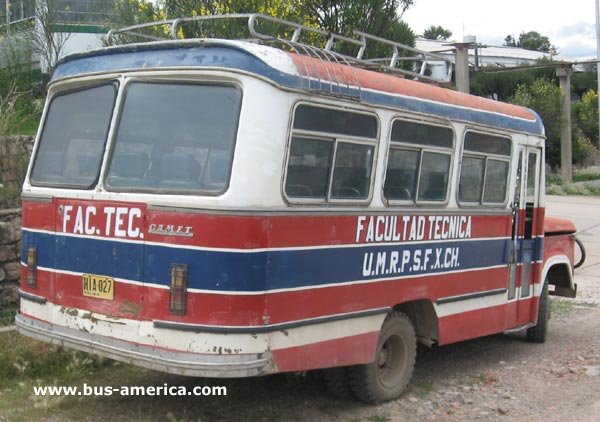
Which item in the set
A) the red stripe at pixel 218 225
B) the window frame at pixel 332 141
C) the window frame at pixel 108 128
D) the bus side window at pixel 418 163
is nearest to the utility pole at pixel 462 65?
the bus side window at pixel 418 163

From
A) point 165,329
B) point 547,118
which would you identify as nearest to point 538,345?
point 165,329

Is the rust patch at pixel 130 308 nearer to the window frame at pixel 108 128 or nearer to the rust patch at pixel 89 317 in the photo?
the rust patch at pixel 89 317

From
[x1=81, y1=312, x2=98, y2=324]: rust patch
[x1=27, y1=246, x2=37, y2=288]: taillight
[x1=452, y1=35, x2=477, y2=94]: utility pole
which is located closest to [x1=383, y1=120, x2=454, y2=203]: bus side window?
[x1=81, y1=312, x2=98, y2=324]: rust patch

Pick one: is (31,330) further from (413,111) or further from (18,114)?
(18,114)

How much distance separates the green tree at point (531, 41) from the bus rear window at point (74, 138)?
294 ft

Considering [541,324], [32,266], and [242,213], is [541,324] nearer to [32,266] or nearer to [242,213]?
[242,213]

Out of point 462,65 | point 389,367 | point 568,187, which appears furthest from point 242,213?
point 568,187

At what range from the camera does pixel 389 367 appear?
21.4 ft

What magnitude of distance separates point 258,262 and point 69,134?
6.81 ft

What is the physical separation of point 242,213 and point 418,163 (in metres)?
2.16

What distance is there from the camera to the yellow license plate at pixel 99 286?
5.36m

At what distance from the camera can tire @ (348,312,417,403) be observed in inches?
240

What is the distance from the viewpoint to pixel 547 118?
3688 centimetres

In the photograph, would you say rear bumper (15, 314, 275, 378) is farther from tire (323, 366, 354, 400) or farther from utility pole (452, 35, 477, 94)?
utility pole (452, 35, 477, 94)
